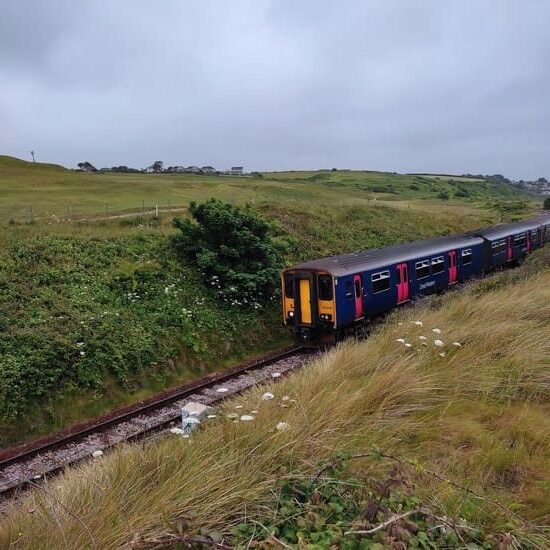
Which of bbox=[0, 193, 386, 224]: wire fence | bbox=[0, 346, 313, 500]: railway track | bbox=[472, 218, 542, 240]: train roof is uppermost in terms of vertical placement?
bbox=[0, 193, 386, 224]: wire fence

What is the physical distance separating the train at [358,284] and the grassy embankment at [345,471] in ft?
24.8

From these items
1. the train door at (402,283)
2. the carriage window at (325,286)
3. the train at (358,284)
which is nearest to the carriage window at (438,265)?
the train at (358,284)

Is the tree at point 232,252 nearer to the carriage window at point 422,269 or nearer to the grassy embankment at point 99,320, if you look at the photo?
the grassy embankment at point 99,320

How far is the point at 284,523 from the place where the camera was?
11.3ft

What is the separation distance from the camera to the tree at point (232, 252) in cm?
1769

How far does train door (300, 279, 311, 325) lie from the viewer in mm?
15155

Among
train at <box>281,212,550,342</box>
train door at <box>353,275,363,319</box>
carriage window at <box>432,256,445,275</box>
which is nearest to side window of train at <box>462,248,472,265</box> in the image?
train at <box>281,212,550,342</box>

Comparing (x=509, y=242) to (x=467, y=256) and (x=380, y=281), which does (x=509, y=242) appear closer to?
(x=467, y=256)

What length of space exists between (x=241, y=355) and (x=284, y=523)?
12.4 m

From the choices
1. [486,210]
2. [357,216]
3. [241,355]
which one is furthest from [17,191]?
[486,210]

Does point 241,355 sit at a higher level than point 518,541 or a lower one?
lower

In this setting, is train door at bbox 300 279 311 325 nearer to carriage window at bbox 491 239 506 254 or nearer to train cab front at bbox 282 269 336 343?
train cab front at bbox 282 269 336 343

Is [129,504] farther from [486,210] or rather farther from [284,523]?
[486,210]

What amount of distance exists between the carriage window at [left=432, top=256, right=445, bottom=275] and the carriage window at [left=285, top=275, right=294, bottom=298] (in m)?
5.73
